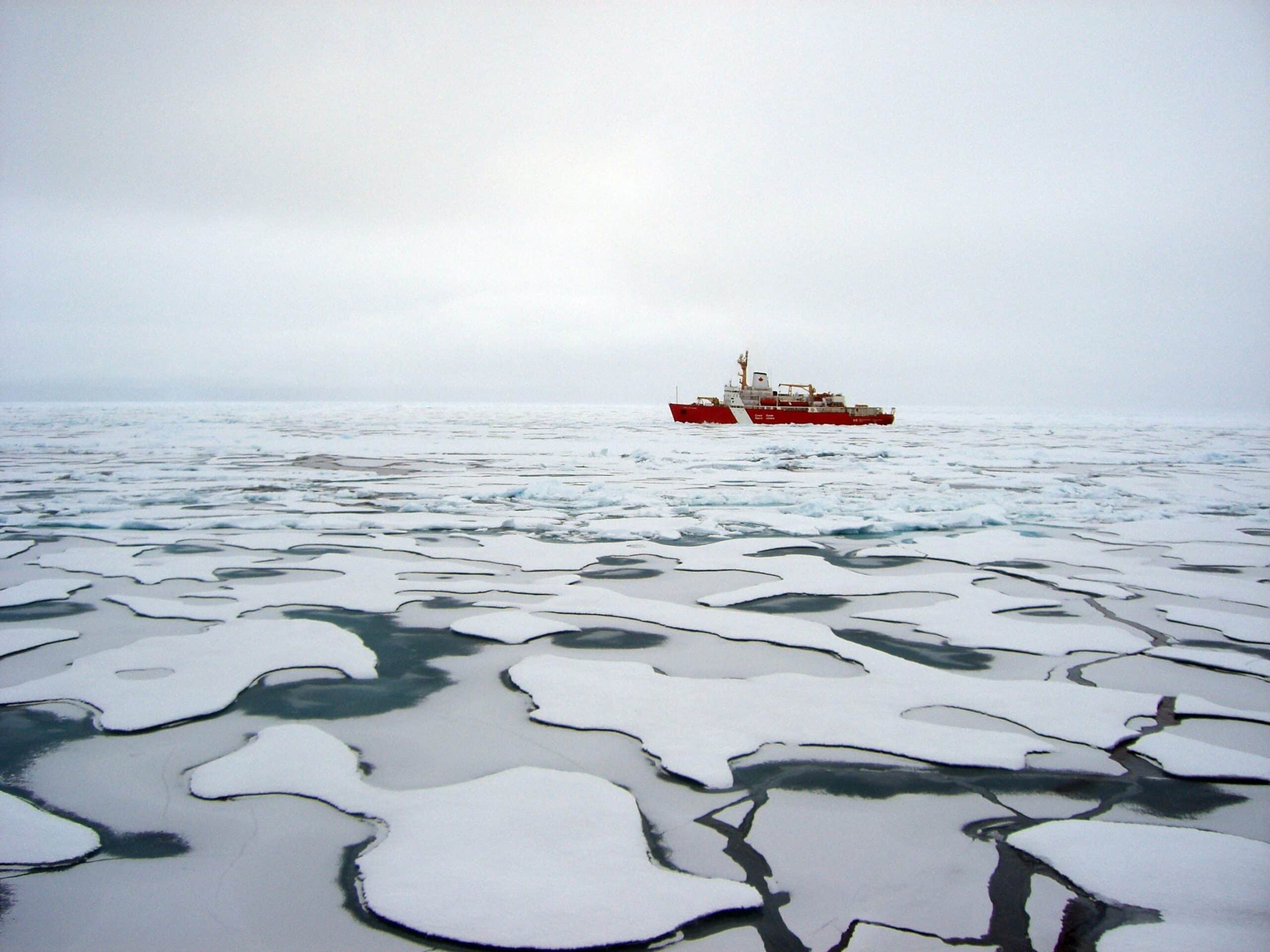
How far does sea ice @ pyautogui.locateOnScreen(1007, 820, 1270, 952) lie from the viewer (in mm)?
1477

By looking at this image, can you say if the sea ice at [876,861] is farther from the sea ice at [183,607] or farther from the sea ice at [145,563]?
the sea ice at [145,563]

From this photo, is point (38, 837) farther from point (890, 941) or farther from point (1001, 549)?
point (1001, 549)

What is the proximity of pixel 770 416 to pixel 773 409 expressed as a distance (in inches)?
24.3

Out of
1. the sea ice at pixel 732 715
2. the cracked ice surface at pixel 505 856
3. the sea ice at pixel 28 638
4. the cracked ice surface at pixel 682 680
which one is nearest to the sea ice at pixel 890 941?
the cracked ice surface at pixel 682 680

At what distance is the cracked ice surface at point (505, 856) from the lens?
1504 millimetres

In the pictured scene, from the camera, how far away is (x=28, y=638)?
3330 mm

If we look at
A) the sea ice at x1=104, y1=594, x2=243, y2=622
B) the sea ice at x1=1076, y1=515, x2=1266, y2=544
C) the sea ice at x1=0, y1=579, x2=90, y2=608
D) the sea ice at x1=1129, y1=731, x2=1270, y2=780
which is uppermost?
the sea ice at x1=1076, y1=515, x2=1266, y2=544

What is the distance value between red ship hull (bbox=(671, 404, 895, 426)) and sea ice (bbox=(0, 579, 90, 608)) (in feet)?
104

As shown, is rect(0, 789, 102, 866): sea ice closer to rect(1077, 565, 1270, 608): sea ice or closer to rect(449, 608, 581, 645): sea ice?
rect(449, 608, 581, 645): sea ice

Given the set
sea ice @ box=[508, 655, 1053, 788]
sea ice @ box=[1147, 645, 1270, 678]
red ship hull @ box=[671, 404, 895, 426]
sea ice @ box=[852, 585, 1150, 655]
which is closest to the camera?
sea ice @ box=[508, 655, 1053, 788]

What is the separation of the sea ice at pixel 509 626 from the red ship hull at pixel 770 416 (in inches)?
1242

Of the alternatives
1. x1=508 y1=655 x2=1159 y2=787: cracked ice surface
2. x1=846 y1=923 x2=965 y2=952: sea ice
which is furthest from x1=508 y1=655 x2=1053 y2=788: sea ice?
x1=846 y1=923 x2=965 y2=952: sea ice

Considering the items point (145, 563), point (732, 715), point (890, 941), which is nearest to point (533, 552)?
point (145, 563)

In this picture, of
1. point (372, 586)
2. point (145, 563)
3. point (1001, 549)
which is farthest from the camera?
point (1001, 549)
